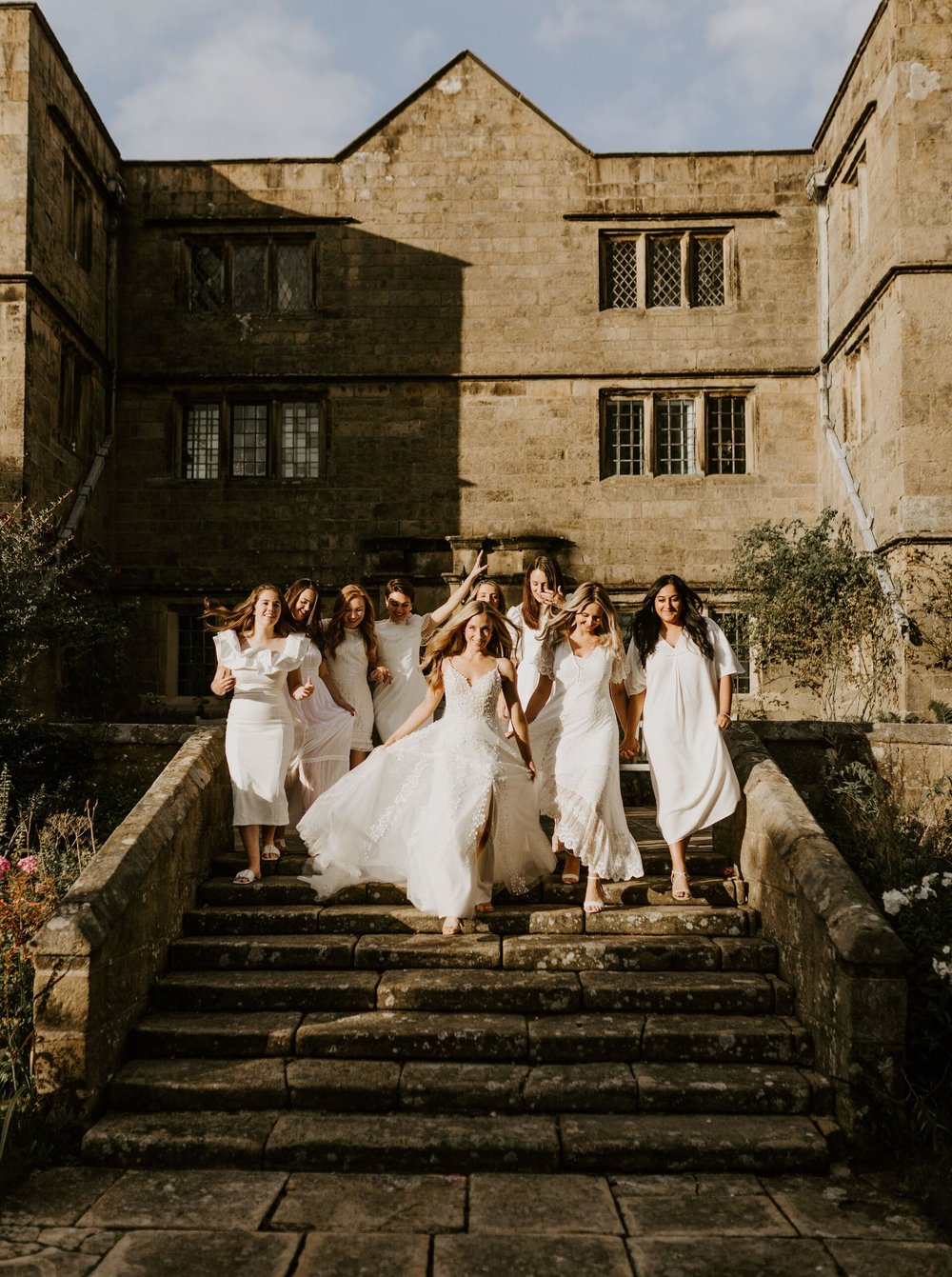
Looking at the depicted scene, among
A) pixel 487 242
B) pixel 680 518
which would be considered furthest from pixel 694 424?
pixel 487 242

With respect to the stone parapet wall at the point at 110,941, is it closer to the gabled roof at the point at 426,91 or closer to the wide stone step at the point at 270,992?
the wide stone step at the point at 270,992

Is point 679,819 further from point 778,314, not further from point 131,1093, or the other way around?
point 778,314

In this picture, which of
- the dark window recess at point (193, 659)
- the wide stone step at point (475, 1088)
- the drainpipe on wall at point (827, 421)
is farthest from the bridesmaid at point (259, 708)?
the dark window recess at point (193, 659)

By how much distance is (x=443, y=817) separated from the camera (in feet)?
20.5

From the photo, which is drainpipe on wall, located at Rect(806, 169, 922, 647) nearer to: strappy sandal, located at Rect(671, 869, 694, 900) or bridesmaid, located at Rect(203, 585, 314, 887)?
strappy sandal, located at Rect(671, 869, 694, 900)

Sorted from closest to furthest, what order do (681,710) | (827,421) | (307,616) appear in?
(681,710), (307,616), (827,421)

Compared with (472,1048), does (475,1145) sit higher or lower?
lower

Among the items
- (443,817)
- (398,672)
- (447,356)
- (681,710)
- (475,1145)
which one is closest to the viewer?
(475,1145)

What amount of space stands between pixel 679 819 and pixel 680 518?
949 cm

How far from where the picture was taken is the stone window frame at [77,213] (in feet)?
48.0

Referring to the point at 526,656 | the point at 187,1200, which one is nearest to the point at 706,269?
the point at 526,656

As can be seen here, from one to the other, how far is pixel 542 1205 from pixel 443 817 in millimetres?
2232

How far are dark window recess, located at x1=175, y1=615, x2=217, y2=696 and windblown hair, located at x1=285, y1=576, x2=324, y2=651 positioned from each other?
8136mm

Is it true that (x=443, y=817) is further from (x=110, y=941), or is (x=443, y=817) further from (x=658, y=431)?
(x=658, y=431)
